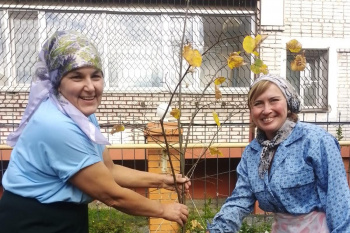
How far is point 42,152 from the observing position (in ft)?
4.99

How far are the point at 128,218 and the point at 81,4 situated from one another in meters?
3.50

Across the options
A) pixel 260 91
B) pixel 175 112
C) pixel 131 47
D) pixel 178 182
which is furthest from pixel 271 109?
pixel 131 47

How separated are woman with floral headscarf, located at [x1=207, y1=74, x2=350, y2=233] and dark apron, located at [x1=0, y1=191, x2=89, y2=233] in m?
0.77

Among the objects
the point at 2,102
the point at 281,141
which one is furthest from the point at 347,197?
the point at 2,102

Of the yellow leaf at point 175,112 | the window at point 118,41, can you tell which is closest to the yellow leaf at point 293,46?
the yellow leaf at point 175,112

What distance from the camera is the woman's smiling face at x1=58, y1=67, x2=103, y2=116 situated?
157 centimetres

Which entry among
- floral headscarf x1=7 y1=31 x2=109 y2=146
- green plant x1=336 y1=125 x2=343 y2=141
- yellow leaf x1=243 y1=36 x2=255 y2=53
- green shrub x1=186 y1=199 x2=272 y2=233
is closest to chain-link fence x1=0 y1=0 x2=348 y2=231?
green plant x1=336 y1=125 x2=343 y2=141

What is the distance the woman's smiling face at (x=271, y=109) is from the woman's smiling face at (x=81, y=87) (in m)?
0.81

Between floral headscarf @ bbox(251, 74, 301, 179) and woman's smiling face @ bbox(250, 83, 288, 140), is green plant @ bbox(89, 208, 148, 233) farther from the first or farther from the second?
woman's smiling face @ bbox(250, 83, 288, 140)

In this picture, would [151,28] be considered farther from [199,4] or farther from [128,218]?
[128,218]

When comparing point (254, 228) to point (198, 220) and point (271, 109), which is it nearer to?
point (198, 220)

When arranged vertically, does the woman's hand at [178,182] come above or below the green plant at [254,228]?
above

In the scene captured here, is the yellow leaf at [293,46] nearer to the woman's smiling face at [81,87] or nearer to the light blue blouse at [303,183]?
the light blue blouse at [303,183]

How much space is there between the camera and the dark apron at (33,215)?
61.9 inches
